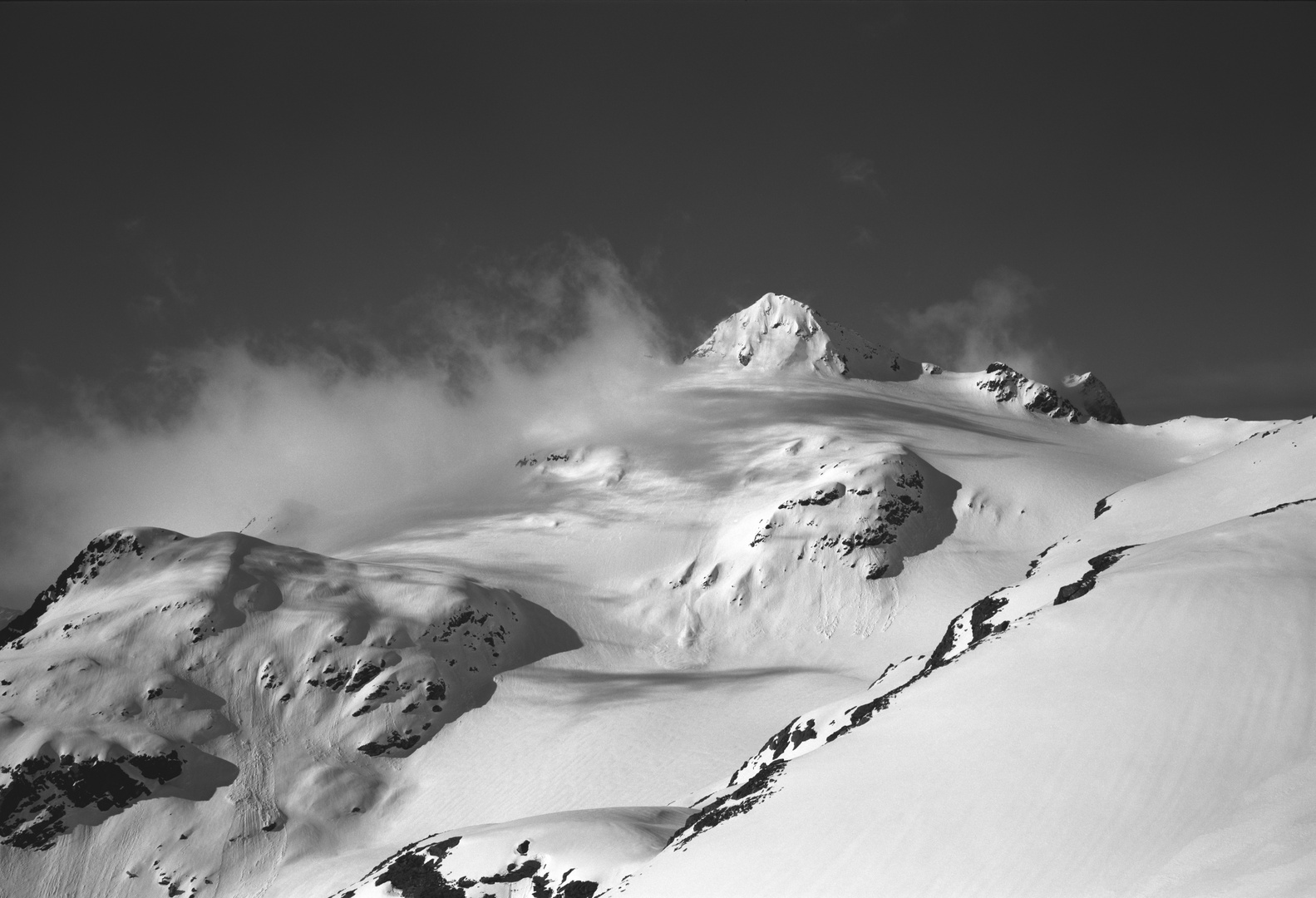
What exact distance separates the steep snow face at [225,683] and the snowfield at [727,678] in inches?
13.3

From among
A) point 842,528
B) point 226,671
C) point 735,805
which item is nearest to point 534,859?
point 735,805

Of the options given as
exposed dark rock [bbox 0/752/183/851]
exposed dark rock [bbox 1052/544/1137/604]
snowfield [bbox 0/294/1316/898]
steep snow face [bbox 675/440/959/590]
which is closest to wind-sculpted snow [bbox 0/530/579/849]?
exposed dark rock [bbox 0/752/183/851]

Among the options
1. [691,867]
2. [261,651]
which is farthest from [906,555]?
[691,867]

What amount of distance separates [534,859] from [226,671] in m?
64.0

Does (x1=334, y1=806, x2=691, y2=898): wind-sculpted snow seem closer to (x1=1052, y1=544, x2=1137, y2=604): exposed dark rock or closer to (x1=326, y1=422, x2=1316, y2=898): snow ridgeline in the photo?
(x1=326, y1=422, x2=1316, y2=898): snow ridgeline

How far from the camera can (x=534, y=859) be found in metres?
42.8

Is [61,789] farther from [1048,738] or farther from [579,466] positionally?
[579,466]

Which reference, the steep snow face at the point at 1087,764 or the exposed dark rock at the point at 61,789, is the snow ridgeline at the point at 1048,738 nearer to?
the steep snow face at the point at 1087,764

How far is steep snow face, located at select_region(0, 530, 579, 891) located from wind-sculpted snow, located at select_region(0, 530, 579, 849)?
16 centimetres

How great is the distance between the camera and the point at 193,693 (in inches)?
3543

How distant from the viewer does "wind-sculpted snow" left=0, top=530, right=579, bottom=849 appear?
78750mm

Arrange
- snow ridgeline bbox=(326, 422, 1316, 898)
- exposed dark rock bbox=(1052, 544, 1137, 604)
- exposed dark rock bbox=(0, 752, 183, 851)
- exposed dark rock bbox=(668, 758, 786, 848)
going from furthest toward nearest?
exposed dark rock bbox=(0, 752, 183, 851), exposed dark rock bbox=(1052, 544, 1137, 604), exposed dark rock bbox=(668, 758, 786, 848), snow ridgeline bbox=(326, 422, 1316, 898)

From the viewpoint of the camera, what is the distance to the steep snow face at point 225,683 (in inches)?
3049

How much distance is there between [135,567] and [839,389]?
458 feet
